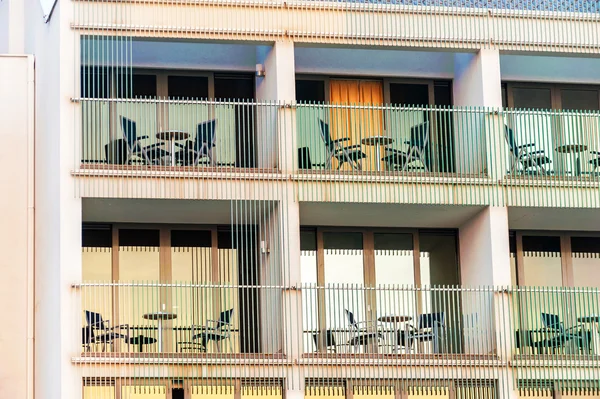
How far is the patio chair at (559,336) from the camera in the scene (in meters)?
26.7

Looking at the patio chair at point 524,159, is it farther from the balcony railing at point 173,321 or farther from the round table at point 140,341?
the round table at point 140,341

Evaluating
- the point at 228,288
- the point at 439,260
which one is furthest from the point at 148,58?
the point at 439,260

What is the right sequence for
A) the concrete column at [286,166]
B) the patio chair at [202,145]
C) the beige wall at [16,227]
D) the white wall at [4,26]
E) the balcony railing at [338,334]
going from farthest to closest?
1. the white wall at [4,26]
2. the beige wall at [16,227]
3. the patio chair at [202,145]
4. the concrete column at [286,166]
5. the balcony railing at [338,334]

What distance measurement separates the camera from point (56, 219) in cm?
2614

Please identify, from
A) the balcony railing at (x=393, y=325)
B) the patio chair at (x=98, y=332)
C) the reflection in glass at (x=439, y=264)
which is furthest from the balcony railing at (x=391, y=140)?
the patio chair at (x=98, y=332)

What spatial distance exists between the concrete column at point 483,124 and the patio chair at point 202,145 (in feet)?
14.5

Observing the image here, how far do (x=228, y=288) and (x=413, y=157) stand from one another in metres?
3.98

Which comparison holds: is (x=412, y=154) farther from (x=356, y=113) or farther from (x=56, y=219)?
(x=56, y=219)

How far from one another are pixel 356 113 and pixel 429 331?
4206mm

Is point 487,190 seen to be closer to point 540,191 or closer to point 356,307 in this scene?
point 540,191

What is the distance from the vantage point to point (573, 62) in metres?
29.8

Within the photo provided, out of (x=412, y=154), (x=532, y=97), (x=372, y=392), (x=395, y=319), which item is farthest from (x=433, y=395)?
(x=532, y=97)

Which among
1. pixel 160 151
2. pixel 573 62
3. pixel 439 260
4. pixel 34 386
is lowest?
pixel 34 386

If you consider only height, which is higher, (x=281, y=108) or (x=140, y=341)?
(x=281, y=108)
